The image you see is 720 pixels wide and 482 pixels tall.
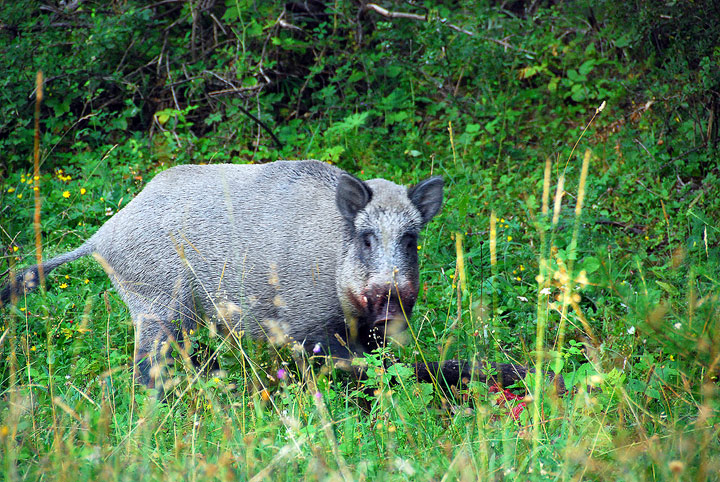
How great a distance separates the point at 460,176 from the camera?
6691 mm

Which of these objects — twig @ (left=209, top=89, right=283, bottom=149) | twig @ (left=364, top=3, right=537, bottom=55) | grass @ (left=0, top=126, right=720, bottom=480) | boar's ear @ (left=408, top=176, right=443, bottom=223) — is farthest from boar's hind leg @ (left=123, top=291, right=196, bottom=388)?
twig @ (left=364, top=3, right=537, bottom=55)

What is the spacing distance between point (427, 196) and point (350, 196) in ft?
1.53

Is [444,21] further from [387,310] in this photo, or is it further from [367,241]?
[387,310]

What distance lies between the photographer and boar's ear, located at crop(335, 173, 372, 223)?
13.3ft

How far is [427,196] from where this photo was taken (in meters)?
4.22

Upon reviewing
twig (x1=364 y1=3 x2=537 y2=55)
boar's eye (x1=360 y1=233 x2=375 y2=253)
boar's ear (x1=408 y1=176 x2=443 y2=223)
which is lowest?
boar's eye (x1=360 y1=233 x2=375 y2=253)

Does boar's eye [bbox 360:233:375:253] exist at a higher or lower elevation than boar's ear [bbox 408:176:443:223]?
lower

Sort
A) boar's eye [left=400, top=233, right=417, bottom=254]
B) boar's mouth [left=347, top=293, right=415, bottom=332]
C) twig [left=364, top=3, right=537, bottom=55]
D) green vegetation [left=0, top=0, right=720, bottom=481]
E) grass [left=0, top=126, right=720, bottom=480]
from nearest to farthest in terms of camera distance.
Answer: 1. grass [left=0, top=126, right=720, bottom=480]
2. green vegetation [left=0, top=0, right=720, bottom=481]
3. boar's mouth [left=347, top=293, right=415, bottom=332]
4. boar's eye [left=400, top=233, right=417, bottom=254]
5. twig [left=364, top=3, right=537, bottom=55]

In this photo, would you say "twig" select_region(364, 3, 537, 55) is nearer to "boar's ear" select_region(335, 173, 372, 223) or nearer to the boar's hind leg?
"boar's ear" select_region(335, 173, 372, 223)

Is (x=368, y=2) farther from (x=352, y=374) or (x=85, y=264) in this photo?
(x=352, y=374)

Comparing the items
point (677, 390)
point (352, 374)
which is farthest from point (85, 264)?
point (677, 390)

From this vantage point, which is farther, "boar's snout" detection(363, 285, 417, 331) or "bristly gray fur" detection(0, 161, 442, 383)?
"bristly gray fur" detection(0, 161, 442, 383)

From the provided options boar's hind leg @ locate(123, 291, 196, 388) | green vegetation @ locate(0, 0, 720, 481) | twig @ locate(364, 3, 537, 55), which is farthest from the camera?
twig @ locate(364, 3, 537, 55)

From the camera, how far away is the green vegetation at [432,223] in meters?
2.59
